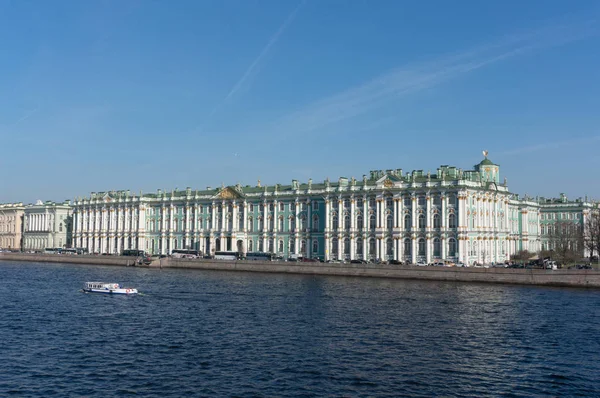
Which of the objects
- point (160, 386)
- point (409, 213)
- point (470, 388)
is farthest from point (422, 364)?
point (409, 213)

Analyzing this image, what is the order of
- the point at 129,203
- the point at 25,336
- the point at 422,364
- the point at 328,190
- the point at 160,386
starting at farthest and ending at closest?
the point at 129,203 < the point at 328,190 < the point at 25,336 < the point at 422,364 < the point at 160,386

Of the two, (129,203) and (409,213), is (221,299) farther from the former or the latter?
(129,203)

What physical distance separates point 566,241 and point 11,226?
340 ft

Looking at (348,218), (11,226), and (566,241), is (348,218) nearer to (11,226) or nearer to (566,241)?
(566,241)

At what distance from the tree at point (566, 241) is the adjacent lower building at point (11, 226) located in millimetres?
98092

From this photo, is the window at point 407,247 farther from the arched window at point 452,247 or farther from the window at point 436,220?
the arched window at point 452,247

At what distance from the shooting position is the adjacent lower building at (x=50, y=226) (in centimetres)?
11694

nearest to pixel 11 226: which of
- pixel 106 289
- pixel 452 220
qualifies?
pixel 106 289

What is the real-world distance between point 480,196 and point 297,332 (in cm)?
4466

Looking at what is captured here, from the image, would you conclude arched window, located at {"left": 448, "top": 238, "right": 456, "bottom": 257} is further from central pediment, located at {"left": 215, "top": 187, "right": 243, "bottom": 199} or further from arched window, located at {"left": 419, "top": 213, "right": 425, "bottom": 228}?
central pediment, located at {"left": 215, "top": 187, "right": 243, "bottom": 199}

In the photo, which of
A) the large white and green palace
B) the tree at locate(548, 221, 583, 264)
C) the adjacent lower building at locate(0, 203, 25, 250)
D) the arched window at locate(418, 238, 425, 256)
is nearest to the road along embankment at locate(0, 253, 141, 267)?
the large white and green palace

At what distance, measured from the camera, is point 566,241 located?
8575 cm

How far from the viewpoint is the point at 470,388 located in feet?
70.6

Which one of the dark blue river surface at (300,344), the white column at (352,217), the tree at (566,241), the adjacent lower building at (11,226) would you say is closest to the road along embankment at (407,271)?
the dark blue river surface at (300,344)
